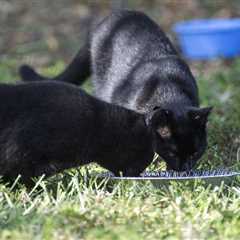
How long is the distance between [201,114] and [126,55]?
1818 mm

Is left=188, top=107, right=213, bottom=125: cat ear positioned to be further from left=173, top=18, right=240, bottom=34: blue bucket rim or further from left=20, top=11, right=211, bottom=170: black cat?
left=173, top=18, right=240, bottom=34: blue bucket rim

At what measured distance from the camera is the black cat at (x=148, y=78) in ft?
17.5

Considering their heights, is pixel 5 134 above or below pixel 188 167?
above

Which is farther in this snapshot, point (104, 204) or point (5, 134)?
point (5, 134)

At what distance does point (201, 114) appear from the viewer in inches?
207

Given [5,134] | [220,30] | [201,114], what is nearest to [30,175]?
[5,134]

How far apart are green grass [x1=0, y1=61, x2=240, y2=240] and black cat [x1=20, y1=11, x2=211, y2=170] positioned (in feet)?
1.69

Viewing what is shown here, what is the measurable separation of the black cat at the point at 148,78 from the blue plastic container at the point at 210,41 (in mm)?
3163

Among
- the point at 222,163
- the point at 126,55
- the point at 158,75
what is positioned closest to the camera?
the point at 222,163

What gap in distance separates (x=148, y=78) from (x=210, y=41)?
13.3ft

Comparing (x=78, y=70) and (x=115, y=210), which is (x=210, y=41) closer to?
(x=78, y=70)

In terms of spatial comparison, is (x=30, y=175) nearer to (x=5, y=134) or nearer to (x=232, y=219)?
(x=5, y=134)

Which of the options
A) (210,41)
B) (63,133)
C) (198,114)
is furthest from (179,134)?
(210,41)

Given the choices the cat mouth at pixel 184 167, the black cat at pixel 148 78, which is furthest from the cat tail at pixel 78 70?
the cat mouth at pixel 184 167
